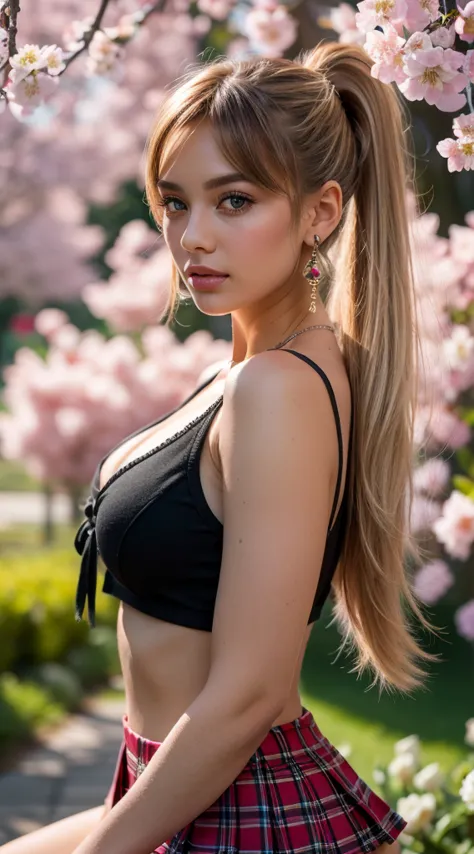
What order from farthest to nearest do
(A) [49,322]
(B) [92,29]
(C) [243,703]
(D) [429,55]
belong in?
(A) [49,322], (B) [92,29], (D) [429,55], (C) [243,703]

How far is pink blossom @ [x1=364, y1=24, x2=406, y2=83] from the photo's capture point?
183 centimetres

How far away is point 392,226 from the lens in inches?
82.7

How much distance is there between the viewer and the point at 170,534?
1.82 metres

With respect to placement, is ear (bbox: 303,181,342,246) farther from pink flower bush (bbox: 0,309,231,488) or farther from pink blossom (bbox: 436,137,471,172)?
pink flower bush (bbox: 0,309,231,488)

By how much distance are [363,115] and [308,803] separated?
1214mm

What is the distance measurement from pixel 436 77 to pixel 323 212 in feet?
0.98

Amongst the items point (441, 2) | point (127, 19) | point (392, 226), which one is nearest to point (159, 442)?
point (392, 226)

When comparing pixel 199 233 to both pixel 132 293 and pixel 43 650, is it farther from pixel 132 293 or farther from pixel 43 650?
pixel 132 293

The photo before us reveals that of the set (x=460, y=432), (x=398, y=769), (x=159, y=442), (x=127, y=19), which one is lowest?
(x=398, y=769)

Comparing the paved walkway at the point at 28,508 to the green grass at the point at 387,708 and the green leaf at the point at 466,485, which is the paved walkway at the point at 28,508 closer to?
the green grass at the point at 387,708

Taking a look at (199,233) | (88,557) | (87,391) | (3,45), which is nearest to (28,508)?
(87,391)

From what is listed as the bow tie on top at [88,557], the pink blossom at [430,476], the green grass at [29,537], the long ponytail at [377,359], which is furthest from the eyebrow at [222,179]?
the green grass at [29,537]

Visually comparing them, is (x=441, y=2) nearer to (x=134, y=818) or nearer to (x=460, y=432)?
(x=134, y=818)

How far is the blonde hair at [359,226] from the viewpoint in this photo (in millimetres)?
1863
